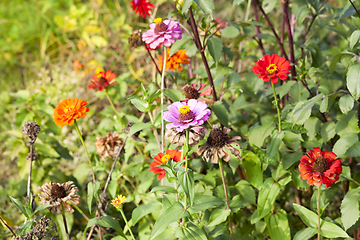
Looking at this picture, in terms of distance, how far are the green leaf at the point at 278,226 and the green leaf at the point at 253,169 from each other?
0.56 feet

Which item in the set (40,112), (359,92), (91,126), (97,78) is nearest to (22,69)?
(91,126)

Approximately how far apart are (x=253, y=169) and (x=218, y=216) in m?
0.28

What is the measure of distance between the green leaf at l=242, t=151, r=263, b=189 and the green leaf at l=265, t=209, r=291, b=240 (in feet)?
0.56

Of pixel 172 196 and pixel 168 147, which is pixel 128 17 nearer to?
pixel 168 147

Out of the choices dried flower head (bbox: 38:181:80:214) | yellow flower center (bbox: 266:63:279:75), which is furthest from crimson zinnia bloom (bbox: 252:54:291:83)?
dried flower head (bbox: 38:181:80:214)

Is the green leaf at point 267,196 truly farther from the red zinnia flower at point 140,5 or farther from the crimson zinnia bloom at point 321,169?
the red zinnia flower at point 140,5

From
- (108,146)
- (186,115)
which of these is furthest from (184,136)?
(108,146)

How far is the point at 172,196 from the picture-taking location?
124 cm

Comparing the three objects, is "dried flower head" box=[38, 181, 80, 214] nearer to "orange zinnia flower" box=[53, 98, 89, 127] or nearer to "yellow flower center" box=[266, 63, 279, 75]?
"orange zinnia flower" box=[53, 98, 89, 127]

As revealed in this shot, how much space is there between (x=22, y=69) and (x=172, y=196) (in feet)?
10.7

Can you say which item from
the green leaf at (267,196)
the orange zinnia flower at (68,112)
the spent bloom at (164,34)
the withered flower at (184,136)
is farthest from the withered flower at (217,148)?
the orange zinnia flower at (68,112)

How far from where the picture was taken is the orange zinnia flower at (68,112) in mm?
1164

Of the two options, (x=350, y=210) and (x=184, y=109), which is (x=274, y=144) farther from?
(x=184, y=109)

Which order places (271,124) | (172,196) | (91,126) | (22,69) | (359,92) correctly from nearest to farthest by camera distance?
(359,92) → (172,196) → (271,124) → (91,126) → (22,69)
